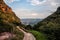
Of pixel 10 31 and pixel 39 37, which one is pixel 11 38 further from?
pixel 39 37

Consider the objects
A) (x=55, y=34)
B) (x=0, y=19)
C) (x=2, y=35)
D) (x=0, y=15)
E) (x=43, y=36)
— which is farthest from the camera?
(x=0, y=15)

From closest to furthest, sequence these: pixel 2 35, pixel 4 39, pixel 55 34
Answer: pixel 4 39 < pixel 2 35 < pixel 55 34

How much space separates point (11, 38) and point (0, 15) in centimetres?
1770

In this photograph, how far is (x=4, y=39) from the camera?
121 feet

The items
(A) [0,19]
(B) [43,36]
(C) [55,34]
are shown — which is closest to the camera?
(C) [55,34]

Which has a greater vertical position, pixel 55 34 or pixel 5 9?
pixel 5 9

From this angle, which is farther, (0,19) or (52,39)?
(0,19)

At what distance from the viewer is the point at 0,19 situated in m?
51.1

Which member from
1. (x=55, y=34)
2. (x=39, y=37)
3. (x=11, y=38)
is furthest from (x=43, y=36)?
(x=11, y=38)

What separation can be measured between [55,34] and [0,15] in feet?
60.3

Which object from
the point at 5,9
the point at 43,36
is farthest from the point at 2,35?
A: the point at 5,9

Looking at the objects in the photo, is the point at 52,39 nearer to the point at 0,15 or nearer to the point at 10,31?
the point at 10,31

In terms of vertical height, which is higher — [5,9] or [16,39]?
[5,9]

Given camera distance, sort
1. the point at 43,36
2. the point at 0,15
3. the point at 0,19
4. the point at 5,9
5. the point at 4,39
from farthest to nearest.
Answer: the point at 5,9 → the point at 0,15 → the point at 0,19 → the point at 43,36 → the point at 4,39
